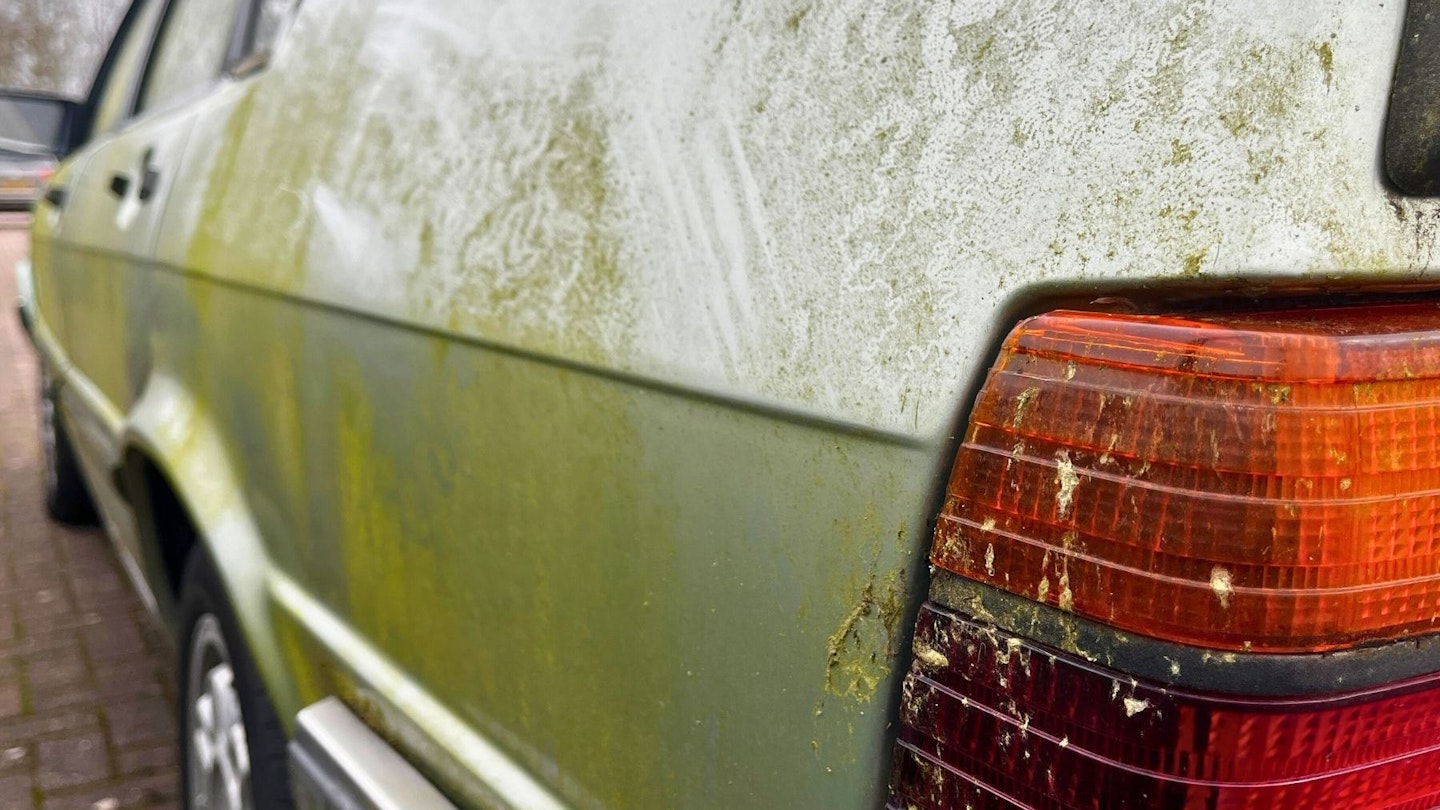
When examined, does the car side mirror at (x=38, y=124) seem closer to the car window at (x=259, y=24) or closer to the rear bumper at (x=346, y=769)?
the car window at (x=259, y=24)

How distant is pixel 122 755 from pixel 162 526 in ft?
3.29

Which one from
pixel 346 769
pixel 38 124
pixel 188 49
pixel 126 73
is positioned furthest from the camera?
pixel 38 124

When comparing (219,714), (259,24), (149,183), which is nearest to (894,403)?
(219,714)

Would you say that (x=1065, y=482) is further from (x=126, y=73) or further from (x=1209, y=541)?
(x=126, y=73)

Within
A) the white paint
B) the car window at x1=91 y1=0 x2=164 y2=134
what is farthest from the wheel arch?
the car window at x1=91 y1=0 x2=164 y2=134

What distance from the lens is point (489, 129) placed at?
1.22m

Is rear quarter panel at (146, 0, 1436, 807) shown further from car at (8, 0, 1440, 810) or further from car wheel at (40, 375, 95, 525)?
car wheel at (40, 375, 95, 525)

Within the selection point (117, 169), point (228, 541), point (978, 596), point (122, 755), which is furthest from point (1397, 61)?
point (122, 755)

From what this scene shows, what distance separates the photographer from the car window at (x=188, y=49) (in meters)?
2.74

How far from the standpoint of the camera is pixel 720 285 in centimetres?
92

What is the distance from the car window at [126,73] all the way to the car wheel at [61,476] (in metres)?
1.14

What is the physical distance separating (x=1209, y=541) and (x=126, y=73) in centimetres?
429

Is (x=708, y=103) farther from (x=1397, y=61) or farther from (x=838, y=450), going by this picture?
(x=1397, y=61)

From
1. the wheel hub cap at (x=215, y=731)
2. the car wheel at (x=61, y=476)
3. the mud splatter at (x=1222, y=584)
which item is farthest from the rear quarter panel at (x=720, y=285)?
the car wheel at (x=61, y=476)
